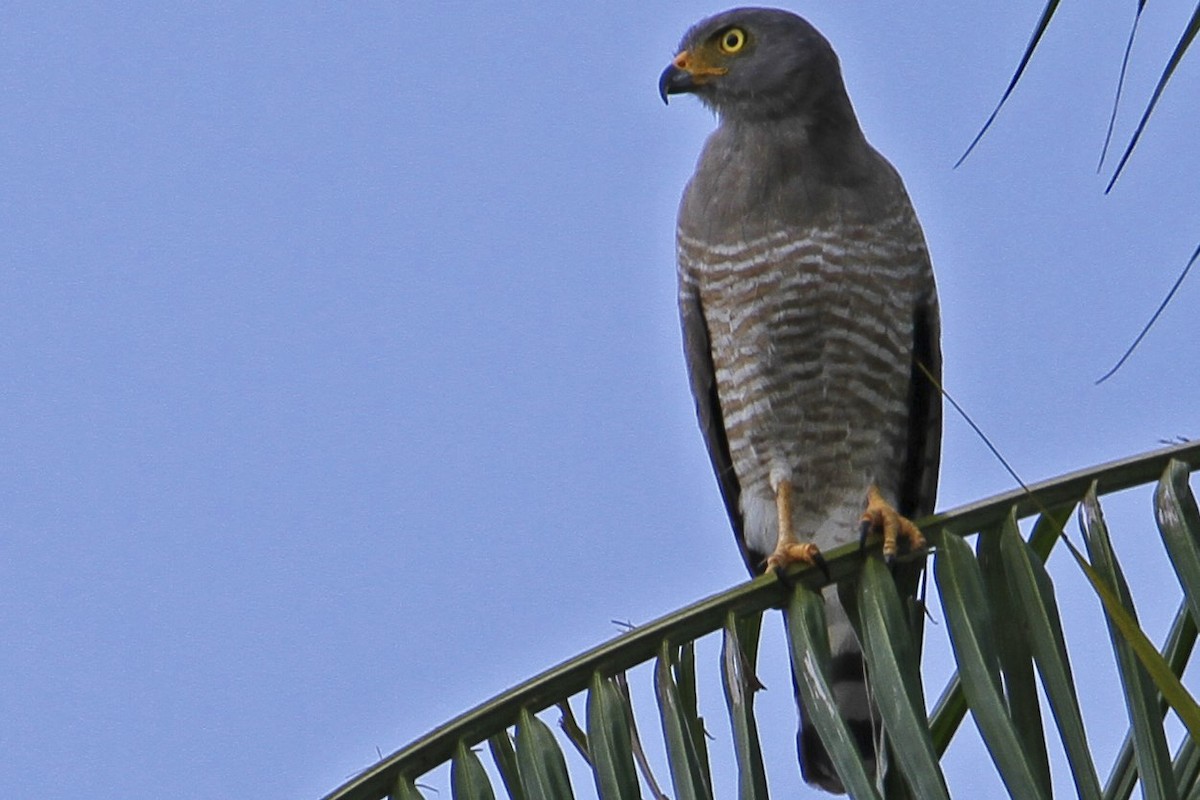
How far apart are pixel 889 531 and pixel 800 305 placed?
118 centimetres

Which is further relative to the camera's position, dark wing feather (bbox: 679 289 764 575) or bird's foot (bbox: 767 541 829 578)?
dark wing feather (bbox: 679 289 764 575)

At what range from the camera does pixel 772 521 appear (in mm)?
5285

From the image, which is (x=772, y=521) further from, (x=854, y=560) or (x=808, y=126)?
(x=854, y=560)

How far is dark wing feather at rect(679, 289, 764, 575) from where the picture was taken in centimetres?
527

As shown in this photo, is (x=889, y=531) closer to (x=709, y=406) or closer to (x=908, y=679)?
(x=908, y=679)

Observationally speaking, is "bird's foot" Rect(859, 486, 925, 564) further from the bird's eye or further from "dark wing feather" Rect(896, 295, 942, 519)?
the bird's eye

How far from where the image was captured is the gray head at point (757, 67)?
5.44m

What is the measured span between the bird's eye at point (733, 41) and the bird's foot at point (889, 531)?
174cm

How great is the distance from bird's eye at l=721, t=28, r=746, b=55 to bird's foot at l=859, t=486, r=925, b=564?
174cm

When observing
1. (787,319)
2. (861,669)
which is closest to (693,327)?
(787,319)

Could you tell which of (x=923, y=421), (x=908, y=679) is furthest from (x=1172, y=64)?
(x=923, y=421)

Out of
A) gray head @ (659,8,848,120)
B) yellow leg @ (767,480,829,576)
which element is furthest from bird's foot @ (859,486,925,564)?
gray head @ (659,8,848,120)

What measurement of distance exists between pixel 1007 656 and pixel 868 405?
93.1 inches

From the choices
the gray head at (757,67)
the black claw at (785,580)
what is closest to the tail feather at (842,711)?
the black claw at (785,580)
